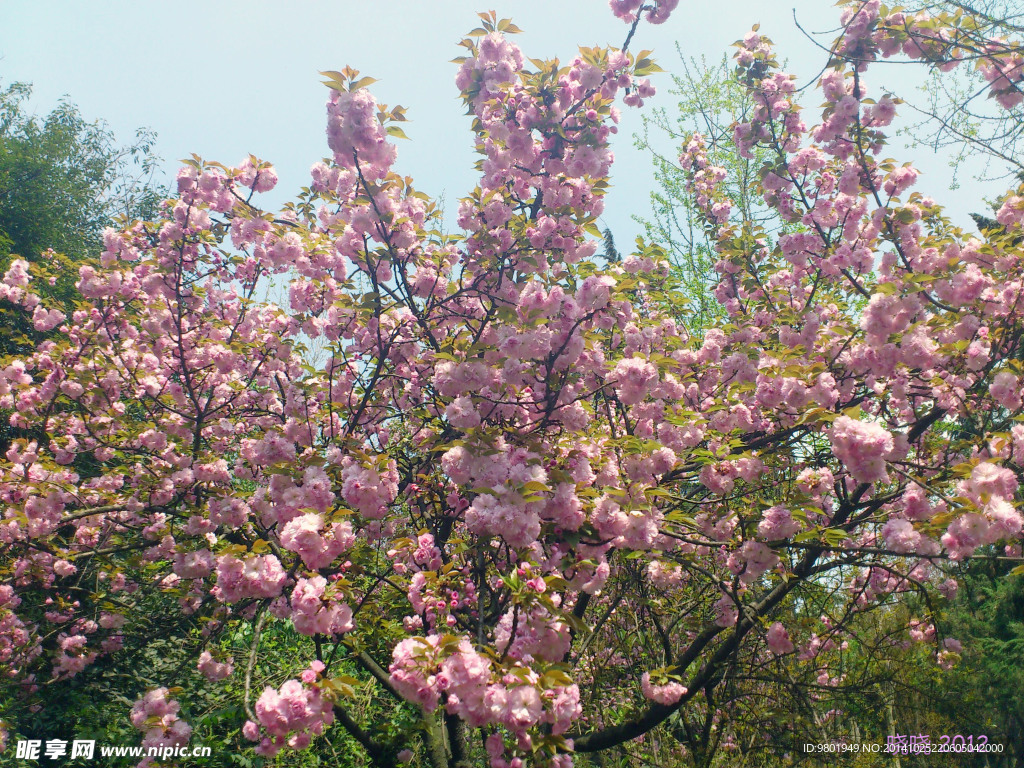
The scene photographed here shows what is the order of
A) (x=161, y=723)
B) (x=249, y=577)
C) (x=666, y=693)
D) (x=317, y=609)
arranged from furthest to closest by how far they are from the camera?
1. (x=666, y=693)
2. (x=161, y=723)
3. (x=249, y=577)
4. (x=317, y=609)

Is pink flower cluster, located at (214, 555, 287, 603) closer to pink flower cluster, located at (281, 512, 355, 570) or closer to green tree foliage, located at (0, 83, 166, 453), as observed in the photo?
pink flower cluster, located at (281, 512, 355, 570)

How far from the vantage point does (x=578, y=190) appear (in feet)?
12.5

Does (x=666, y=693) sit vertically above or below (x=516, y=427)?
below

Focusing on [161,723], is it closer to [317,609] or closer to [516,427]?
[317,609]

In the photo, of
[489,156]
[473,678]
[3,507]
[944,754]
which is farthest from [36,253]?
[944,754]

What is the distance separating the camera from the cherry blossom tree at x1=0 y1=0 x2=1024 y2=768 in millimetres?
2547

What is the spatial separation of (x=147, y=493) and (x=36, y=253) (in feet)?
41.1

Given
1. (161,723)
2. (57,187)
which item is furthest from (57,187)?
(161,723)

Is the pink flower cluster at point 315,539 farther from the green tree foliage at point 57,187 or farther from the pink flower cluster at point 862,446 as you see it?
the green tree foliage at point 57,187

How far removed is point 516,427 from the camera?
3.22 meters

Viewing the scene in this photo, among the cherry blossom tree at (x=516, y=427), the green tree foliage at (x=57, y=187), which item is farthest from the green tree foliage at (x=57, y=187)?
the cherry blossom tree at (x=516, y=427)

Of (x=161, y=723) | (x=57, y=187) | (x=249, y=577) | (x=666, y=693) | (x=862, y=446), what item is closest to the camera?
(x=249, y=577)

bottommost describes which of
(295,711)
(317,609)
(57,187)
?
(295,711)

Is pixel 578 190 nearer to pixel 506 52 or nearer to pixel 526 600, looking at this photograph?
pixel 506 52
